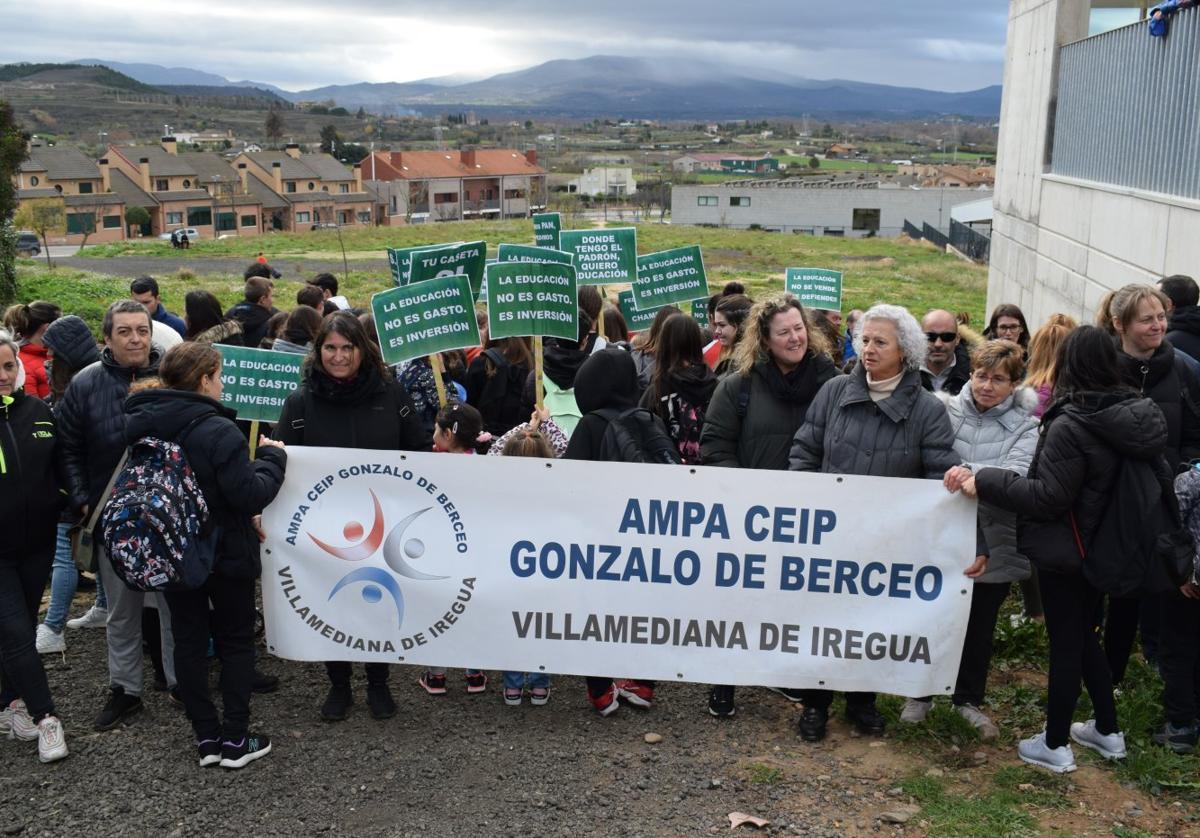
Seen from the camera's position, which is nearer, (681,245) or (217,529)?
(217,529)

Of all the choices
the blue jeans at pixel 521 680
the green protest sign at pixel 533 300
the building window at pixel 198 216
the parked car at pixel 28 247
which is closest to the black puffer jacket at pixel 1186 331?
the green protest sign at pixel 533 300

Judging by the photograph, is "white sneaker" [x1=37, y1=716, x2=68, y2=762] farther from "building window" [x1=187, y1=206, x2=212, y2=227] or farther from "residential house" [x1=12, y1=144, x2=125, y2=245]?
"building window" [x1=187, y1=206, x2=212, y2=227]

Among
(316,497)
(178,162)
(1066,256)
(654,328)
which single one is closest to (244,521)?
(316,497)

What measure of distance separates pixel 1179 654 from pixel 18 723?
18.3ft

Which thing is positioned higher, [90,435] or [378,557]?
[90,435]

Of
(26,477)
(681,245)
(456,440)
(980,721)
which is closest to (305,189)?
(681,245)

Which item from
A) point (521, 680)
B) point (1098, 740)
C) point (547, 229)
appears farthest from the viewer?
point (547, 229)

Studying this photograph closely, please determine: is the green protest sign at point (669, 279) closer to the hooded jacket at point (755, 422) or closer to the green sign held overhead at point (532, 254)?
the green sign held overhead at point (532, 254)

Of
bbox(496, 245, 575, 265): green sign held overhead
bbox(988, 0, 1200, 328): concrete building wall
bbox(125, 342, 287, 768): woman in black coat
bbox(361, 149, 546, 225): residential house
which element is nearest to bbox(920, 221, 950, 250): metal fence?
bbox(988, 0, 1200, 328): concrete building wall

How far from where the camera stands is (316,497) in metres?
5.73

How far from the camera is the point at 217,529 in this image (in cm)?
521

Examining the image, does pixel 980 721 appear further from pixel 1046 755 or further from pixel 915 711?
A: pixel 1046 755

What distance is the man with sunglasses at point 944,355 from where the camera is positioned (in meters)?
7.11

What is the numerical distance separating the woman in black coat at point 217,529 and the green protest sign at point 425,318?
4.45 feet
